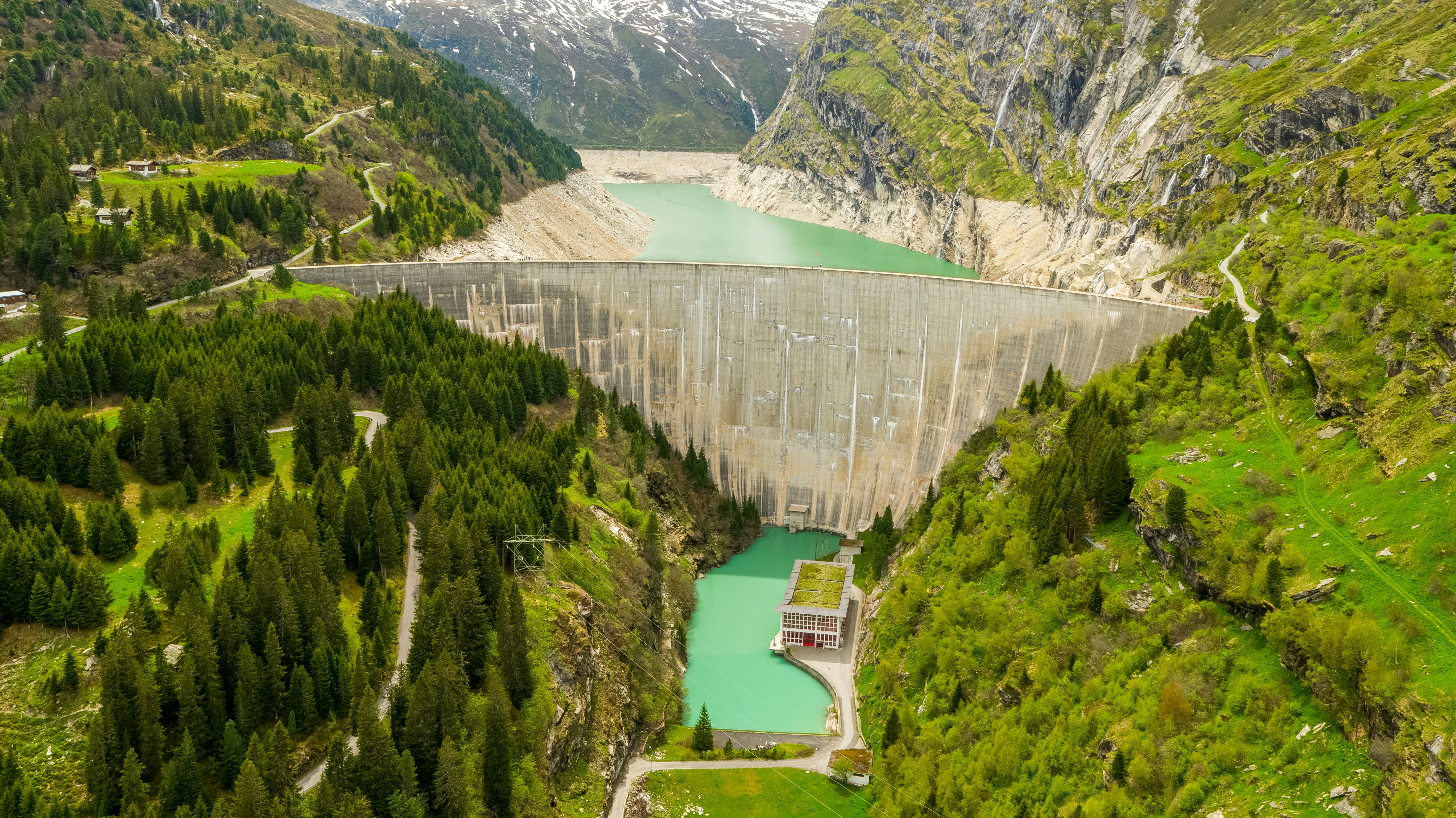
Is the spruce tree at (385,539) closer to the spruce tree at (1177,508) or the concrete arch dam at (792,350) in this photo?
the concrete arch dam at (792,350)

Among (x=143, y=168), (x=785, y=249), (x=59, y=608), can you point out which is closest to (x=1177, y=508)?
(x=59, y=608)

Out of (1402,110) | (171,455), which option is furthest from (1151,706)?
(1402,110)

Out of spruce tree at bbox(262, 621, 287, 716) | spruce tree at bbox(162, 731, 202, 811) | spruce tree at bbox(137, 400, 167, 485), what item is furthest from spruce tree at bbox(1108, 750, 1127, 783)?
spruce tree at bbox(137, 400, 167, 485)

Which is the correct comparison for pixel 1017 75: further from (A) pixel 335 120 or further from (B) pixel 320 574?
(B) pixel 320 574

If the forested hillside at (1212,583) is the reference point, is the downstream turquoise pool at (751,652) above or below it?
below

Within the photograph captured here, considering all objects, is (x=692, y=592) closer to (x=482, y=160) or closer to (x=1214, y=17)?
(x=482, y=160)

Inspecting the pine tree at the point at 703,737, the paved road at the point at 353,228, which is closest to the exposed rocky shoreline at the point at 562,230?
the paved road at the point at 353,228

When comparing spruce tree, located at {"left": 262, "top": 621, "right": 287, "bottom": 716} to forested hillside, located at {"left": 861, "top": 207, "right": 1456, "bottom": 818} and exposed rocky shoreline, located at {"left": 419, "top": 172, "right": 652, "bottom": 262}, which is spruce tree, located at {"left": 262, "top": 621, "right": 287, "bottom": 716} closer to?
forested hillside, located at {"left": 861, "top": 207, "right": 1456, "bottom": 818}
